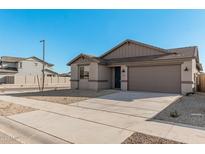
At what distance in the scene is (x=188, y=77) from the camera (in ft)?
35.2

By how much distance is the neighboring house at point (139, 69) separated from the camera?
36.7 feet

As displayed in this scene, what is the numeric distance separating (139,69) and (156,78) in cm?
174

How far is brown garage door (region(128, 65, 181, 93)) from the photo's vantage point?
11.4 meters

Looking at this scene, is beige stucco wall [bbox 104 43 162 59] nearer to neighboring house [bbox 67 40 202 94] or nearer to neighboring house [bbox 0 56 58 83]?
neighboring house [bbox 67 40 202 94]

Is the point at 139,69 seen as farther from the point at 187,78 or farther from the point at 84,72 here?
the point at 84,72

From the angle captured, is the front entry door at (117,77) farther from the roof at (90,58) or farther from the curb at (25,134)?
the curb at (25,134)

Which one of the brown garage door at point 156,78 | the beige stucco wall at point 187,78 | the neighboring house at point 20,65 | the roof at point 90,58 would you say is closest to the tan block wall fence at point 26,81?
the neighboring house at point 20,65

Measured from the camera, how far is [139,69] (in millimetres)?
Result: 13070

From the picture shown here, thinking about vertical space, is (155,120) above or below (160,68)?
below

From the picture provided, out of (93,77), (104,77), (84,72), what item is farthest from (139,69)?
(84,72)

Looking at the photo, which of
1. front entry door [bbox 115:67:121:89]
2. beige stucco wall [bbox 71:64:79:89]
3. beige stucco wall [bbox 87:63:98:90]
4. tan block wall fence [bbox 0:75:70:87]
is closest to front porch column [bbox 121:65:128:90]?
front entry door [bbox 115:67:121:89]
